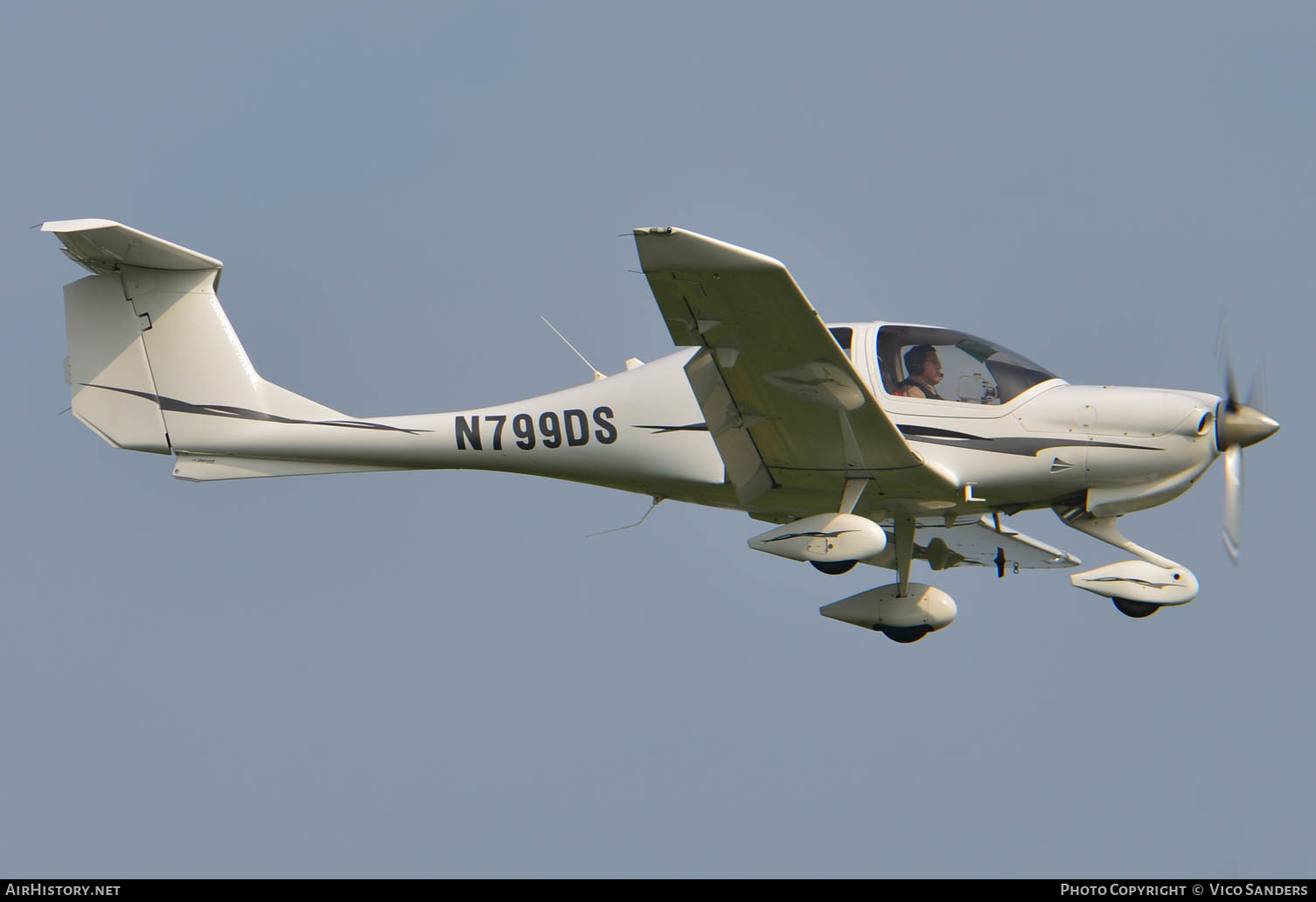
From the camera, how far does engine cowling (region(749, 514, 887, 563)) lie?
1038 cm

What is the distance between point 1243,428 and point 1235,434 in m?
0.07

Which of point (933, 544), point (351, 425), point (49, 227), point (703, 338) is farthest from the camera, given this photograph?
point (933, 544)

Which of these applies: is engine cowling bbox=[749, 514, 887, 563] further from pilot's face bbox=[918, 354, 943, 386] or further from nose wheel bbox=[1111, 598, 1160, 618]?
nose wheel bbox=[1111, 598, 1160, 618]

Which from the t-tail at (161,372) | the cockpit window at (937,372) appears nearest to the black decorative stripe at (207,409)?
the t-tail at (161,372)

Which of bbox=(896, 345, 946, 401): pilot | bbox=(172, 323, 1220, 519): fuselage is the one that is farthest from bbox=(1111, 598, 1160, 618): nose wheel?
bbox=(896, 345, 946, 401): pilot

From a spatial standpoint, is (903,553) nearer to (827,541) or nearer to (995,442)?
(995,442)

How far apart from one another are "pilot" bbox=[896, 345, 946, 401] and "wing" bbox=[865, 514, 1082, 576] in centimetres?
213

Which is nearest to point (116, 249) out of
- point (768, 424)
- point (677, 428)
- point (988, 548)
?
point (677, 428)

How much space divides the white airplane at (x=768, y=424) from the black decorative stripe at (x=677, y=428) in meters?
0.01

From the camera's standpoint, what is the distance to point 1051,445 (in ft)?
36.0

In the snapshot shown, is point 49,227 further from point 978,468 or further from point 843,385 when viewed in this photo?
point 978,468

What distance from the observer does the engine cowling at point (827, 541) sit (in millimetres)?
10383
